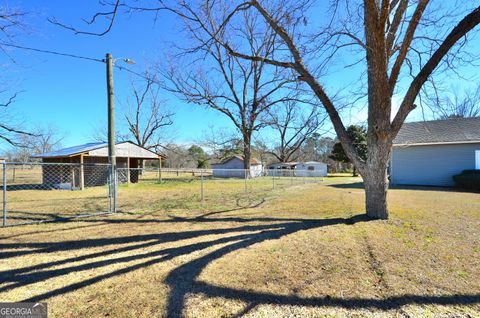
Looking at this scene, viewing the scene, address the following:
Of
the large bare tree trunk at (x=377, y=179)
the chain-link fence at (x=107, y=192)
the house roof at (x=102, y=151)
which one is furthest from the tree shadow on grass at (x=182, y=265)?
the house roof at (x=102, y=151)

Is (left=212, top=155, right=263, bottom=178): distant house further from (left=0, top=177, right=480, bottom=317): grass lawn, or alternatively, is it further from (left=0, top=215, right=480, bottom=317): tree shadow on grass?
(left=0, top=177, right=480, bottom=317): grass lawn

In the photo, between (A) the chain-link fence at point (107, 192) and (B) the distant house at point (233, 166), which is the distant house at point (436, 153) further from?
(B) the distant house at point (233, 166)

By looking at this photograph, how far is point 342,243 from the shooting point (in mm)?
4082

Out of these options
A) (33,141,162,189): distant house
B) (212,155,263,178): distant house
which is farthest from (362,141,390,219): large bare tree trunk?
(212,155,263,178): distant house

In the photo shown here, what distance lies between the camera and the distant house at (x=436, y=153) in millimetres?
13427

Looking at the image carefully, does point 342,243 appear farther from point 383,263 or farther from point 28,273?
point 28,273

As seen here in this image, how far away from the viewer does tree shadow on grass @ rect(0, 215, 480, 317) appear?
2383 millimetres

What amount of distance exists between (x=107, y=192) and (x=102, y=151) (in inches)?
199

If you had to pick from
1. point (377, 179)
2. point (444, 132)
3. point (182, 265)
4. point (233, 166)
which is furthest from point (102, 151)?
point (444, 132)

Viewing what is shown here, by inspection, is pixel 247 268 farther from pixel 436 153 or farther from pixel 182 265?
pixel 436 153

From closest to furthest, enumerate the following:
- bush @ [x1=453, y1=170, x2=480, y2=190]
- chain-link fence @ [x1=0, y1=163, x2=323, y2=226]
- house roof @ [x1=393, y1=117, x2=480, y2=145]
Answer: chain-link fence @ [x1=0, y1=163, x2=323, y2=226] < bush @ [x1=453, y1=170, x2=480, y2=190] < house roof @ [x1=393, y1=117, x2=480, y2=145]

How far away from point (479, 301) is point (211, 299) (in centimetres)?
279

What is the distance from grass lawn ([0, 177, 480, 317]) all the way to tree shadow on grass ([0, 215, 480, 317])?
2cm

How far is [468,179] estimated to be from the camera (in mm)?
12281
